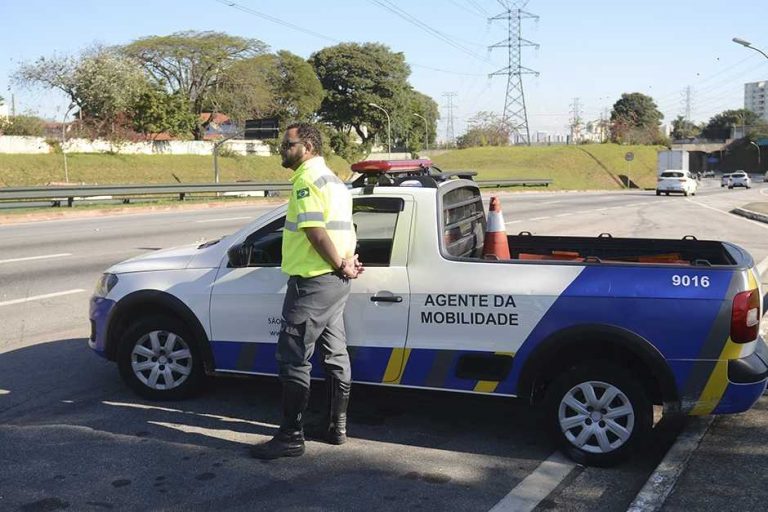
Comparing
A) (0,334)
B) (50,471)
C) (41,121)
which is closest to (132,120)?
(41,121)

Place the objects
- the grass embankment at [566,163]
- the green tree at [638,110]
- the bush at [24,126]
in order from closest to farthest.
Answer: the bush at [24,126]
the grass embankment at [566,163]
the green tree at [638,110]

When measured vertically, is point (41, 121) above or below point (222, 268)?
above

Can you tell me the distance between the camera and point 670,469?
12.9ft

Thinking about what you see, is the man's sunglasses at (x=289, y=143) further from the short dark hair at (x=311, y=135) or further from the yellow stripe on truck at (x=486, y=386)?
the yellow stripe on truck at (x=486, y=386)

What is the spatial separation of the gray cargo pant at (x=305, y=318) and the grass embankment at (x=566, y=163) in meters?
60.5

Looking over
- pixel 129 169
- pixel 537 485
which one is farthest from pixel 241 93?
pixel 537 485

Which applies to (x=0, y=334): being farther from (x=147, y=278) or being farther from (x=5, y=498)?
(x=5, y=498)

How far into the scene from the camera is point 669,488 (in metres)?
3.70

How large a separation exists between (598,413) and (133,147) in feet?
165

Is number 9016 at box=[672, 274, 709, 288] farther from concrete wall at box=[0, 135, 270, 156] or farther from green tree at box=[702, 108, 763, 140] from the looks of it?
green tree at box=[702, 108, 763, 140]

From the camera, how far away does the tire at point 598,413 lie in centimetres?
411

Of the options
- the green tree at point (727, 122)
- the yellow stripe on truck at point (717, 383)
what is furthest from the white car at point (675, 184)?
the green tree at point (727, 122)

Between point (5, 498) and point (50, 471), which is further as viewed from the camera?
point (50, 471)

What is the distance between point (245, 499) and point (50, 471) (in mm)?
1175
